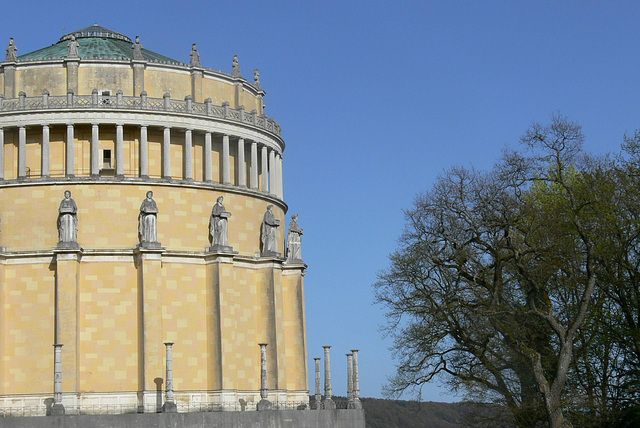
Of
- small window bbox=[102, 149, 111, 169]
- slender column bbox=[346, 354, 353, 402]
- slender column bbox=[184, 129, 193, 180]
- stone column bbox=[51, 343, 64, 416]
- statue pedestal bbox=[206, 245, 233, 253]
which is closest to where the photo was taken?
stone column bbox=[51, 343, 64, 416]

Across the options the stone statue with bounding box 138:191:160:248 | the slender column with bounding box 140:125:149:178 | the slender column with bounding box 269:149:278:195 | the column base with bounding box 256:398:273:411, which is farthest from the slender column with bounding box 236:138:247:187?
the column base with bounding box 256:398:273:411

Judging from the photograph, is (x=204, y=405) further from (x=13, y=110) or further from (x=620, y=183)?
(x=620, y=183)

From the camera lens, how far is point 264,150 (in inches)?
2293

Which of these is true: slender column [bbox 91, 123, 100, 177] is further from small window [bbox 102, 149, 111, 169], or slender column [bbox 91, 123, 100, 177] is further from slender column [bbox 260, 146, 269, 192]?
slender column [bbox 260, 146, 269, 192]

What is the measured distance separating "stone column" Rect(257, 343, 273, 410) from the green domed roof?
1628 centimetres

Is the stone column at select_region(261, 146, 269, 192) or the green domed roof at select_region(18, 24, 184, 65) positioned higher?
the green domed roof at select_region(18, 24, 184, 65)

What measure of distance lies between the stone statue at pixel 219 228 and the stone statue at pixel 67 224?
6.89m

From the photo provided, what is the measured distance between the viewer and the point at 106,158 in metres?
53.2

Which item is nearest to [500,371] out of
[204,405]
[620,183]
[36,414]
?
[620,183]

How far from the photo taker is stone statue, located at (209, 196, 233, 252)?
52844mm

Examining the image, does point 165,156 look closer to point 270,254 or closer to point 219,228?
point 219,228

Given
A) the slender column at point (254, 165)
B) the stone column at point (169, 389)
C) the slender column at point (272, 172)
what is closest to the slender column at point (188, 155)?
the slender column at point (254, 165)

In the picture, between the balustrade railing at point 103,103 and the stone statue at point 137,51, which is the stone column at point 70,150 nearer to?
the balustrade railing at point 103,103

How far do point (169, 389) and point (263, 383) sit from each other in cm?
511
